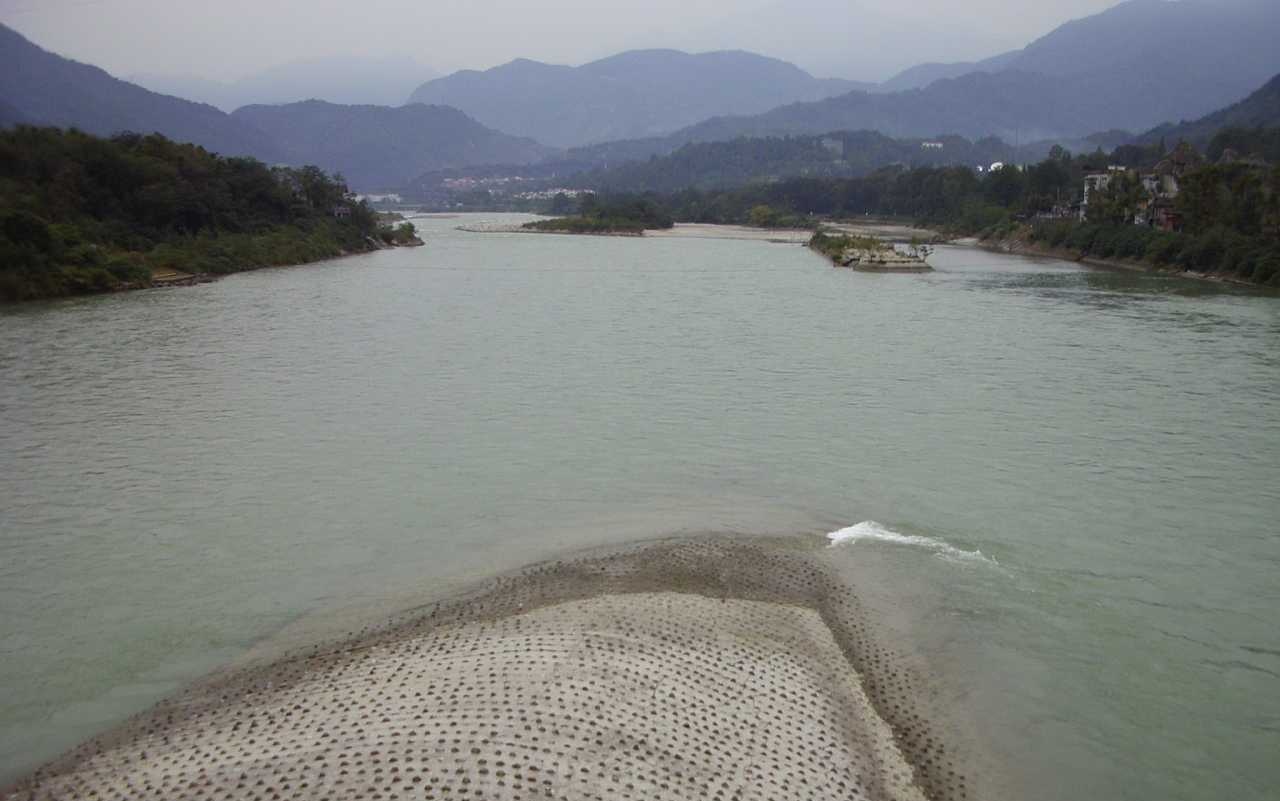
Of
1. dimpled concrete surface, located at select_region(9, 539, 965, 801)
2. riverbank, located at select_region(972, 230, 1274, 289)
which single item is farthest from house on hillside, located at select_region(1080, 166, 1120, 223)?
dimpled concrete surface, located at select_region(9, 539, 965, 801)

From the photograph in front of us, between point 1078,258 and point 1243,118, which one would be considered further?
point 1243,118

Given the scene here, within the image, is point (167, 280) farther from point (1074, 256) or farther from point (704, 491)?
point (1074, 256)

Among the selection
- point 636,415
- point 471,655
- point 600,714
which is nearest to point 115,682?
point 471,655

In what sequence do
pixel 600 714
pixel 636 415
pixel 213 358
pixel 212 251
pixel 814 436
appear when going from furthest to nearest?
pixel 212 251
pixel 213 358
pixel 636 415
pixel 814 436
pixel 600 714

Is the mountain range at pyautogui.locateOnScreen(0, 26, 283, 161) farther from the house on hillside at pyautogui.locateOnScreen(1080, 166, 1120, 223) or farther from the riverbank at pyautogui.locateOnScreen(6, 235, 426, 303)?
the house on hillside at pyautogui.locateOnScreen(1080, 166, 1120, 223)

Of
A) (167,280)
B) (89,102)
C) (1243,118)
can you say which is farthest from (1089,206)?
(89,102)

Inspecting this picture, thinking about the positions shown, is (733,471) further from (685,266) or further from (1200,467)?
(685,266)
